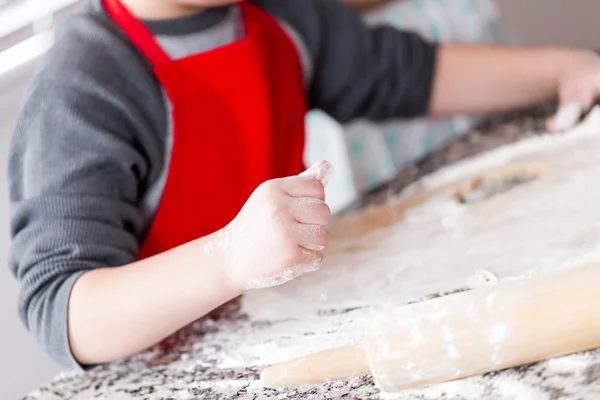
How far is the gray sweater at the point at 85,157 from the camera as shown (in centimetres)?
53

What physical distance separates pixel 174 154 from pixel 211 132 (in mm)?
46

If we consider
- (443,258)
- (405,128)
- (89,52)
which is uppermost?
(89,52)

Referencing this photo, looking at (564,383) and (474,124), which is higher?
(564,383)

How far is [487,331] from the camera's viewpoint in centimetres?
37

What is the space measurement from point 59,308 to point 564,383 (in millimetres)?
378

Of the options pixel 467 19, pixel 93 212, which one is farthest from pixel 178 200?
pixel 467 19

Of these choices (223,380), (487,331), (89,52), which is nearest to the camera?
(487,331)

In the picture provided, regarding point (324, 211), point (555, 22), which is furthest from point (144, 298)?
point (555, 22)

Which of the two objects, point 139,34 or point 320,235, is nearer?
point 320,235

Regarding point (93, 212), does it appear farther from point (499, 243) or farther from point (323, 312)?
point (499, 243)

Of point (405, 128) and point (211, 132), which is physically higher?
point (211, 132)

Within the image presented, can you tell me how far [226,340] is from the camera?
544mm

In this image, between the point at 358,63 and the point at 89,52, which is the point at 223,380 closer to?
the point at 89,52

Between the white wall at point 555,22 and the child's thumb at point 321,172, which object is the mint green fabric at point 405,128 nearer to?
the white wall at point 555,22
